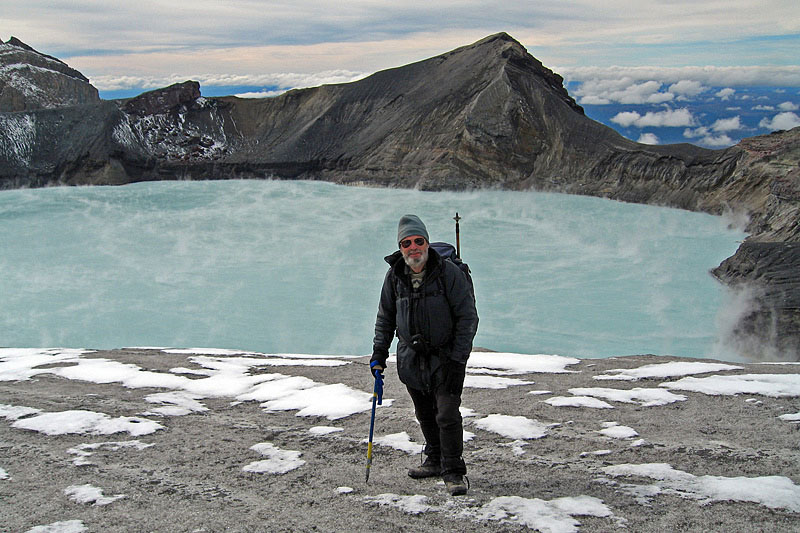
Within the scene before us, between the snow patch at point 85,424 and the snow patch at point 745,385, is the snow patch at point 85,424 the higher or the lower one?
the lower one

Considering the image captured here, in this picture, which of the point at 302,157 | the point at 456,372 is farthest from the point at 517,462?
the point at 302,157

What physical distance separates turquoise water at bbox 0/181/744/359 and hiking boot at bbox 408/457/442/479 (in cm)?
1210

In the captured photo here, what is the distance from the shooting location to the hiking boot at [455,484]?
177 inches

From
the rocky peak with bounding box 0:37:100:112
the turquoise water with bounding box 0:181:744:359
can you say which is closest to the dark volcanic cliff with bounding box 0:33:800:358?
the turquoise water with bounding box 0:181:744:359

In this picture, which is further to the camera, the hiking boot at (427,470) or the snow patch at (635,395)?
the snow patch at (635,395)

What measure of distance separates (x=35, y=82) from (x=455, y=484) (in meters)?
84.5

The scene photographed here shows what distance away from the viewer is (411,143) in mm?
52062

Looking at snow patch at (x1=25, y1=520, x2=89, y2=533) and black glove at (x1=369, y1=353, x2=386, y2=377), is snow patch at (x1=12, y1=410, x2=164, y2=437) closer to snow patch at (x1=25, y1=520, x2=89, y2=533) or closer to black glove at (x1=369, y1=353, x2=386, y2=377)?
snow patch at (x1=25, y1=520, x2=89, y2=533)

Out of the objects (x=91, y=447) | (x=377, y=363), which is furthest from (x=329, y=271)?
(x=377, y=363)

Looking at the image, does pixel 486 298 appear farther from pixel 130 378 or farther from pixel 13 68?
pixel 13 68

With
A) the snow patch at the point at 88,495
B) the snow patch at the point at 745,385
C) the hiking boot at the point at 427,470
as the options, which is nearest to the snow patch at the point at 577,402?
the snow patch at the point at 745,385

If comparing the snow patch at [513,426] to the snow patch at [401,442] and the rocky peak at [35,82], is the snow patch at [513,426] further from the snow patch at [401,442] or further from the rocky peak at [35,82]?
the rocky peak at [35,82]

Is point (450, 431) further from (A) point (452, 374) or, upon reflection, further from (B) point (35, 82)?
(B) point (35, 82)

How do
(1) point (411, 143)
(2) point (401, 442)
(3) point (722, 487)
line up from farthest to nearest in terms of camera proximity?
(1) point (411, 143) → (2) point (401, 442) → (3) point (722, 487)
